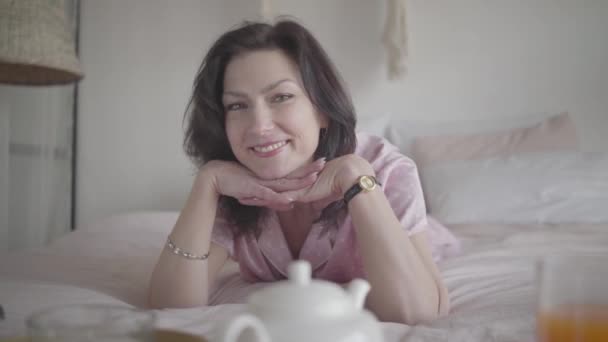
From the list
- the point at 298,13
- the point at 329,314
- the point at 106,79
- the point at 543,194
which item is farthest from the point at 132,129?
the point at 329,314

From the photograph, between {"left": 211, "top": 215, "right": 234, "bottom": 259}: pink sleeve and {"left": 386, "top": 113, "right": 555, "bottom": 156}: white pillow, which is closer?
{"left": 211, "top": 215, "right": 234, "bottom": 259}: pink sleeve

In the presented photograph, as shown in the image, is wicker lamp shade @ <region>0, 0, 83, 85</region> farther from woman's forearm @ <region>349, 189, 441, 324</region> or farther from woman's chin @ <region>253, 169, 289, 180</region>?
woman's forearm @ <region>349, 189, 441, 324</region>

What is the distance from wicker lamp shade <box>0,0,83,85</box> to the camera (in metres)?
1.18

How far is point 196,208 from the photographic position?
0.99m

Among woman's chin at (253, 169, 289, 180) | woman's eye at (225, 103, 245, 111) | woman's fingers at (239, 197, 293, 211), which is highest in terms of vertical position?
woman's eye at (225, 103, 245, 111)

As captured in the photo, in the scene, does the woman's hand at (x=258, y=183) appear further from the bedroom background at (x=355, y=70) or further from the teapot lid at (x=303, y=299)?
the bedroom background at (x=355, y=70)

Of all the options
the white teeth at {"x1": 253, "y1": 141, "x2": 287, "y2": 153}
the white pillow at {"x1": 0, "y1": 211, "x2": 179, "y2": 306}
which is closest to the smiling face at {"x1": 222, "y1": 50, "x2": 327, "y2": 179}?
the white teeth at {"x1": 253, "y1": 141, "x2": 287, "y2": 153}

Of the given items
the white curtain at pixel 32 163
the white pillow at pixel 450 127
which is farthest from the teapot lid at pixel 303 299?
the white curtain at pixel 32 163

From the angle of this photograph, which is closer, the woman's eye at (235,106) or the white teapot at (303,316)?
the white teapot at (303,316)

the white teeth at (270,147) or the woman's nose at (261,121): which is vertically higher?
the woman's nose at (261,121)

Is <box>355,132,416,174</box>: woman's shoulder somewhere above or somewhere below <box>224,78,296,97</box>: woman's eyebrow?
below

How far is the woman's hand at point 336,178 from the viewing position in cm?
90

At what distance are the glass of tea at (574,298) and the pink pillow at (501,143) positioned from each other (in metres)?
1.66

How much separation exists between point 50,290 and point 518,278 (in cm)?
97
